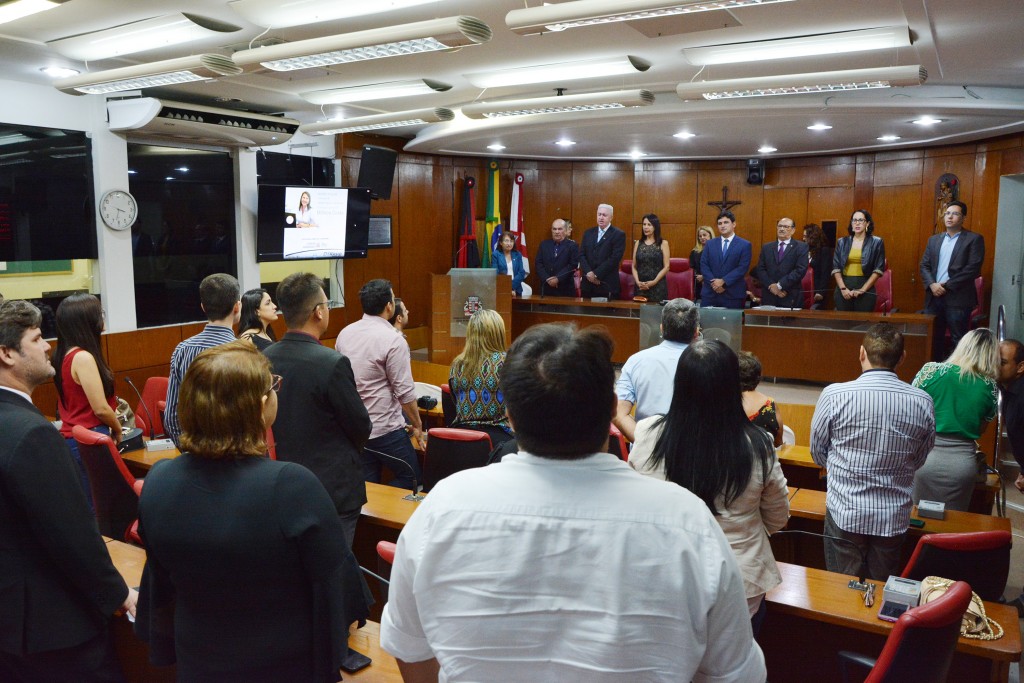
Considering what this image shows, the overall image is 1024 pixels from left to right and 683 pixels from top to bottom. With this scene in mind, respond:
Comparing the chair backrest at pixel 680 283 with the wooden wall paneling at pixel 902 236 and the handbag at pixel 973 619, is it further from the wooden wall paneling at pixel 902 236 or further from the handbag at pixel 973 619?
the handbag at pixel 973 619

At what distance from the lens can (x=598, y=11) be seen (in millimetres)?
3836

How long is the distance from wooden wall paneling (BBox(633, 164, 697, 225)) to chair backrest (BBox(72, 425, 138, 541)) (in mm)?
9773

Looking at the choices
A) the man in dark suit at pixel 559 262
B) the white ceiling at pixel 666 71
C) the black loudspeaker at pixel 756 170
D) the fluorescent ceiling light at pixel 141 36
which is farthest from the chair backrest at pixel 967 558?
the black loudspeaker at pixel 756 170

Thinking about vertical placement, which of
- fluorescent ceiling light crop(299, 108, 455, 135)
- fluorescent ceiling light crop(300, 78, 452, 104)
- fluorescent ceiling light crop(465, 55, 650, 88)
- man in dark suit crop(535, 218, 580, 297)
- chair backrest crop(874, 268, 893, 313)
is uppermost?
fluorescent ceiling light crop(300, 78, 452, 104)

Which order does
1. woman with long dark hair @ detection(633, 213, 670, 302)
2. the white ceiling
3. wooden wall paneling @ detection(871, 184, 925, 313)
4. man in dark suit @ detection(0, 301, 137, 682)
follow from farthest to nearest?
wooden wall paneling @ detection(871, 184, 925, 313) < woman with long dark hair @ detection(633, 213, 670, 302) < the white ceiling < man in dark suit @ detection(0, 301, 137, 682)

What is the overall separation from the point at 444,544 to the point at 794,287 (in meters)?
8.54

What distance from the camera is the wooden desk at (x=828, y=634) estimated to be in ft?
7.45

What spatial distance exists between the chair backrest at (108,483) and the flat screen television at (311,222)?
5371 mm

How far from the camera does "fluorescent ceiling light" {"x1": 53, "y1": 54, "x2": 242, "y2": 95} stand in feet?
16.3

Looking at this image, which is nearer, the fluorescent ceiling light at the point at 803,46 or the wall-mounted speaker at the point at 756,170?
the fluorescent ceiling light at the point at 803,46

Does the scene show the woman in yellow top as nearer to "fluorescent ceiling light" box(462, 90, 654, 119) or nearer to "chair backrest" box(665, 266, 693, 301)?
"chair backrest" box(665, 266, 693, 301)

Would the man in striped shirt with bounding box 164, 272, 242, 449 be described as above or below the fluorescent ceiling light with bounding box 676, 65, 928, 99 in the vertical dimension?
below

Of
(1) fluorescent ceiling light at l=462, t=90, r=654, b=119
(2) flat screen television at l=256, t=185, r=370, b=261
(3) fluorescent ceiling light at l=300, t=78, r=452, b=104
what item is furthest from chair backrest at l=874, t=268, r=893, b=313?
(2) flat screen television at l=256, t=185, r=370, b=261

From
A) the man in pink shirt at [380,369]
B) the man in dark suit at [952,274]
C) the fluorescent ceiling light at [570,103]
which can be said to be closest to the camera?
the man in pink shirt at [380,369]
